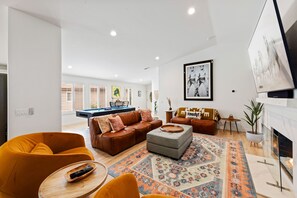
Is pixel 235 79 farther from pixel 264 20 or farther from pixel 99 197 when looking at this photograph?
pixel 99 197

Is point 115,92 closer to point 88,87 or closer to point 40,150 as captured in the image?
point 88,87

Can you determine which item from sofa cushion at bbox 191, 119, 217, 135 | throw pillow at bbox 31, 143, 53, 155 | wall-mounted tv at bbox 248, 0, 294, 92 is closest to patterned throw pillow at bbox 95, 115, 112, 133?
throw pillow at bbox 31, 143, 53, 155

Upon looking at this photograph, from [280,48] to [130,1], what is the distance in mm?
2410

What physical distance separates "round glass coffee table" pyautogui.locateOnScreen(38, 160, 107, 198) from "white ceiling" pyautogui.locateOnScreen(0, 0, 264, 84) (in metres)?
2.66

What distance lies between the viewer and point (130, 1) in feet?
7.59

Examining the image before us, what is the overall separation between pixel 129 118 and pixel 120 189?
3045mm

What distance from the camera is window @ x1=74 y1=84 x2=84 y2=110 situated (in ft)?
20.4

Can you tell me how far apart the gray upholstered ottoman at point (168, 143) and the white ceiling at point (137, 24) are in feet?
8.94

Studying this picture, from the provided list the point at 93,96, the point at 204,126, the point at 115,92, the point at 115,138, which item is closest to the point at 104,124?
the point at 115,138

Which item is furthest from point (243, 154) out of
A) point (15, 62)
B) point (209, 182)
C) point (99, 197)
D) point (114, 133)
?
point (15, 62)

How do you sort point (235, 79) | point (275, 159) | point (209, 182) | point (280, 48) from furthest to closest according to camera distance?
1. point (235, 79)
2. point (275, 159)
3. point (209, 182)
4. point (280, 48)

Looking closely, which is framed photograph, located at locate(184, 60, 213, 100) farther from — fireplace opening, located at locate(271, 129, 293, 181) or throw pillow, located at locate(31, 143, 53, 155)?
throw pillow, located at locate(31, 143, 53, 155)

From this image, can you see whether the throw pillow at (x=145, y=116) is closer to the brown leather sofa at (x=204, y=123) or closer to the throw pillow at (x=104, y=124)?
the brown leather sofa at (x=204, y=123)

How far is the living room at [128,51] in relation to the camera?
209 cm
